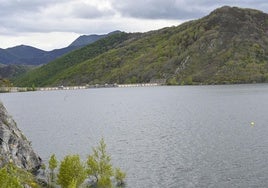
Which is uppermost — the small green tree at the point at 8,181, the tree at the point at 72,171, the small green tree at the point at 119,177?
the small green tree at the point at 8,181

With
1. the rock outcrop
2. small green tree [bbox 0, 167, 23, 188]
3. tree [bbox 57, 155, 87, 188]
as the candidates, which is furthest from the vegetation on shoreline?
small green tree [bbox 0, 167, 23, 188]

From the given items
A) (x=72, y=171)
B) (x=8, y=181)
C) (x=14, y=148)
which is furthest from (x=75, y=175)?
(x=8, y=181)

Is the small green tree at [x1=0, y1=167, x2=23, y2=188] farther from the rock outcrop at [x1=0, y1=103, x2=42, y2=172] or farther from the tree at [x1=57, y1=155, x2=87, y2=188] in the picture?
the rock outcrop at [x1=0, y1=103, x2=42, y2=172]

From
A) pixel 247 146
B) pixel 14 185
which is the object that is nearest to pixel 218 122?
pixel 247 146

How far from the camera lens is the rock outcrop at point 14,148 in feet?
219

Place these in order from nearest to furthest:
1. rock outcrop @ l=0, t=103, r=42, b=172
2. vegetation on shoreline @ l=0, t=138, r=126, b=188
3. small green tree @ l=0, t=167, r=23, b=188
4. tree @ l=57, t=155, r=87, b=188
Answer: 1. small green tree @ l=0, t=167, r=23, b=188
2. vegetation on shoreline @ l=0, t=138, r=126, b=188
3. tree @ l=57, t=155, r=87, b=188
4. rock outcrop @ l=0, t=103, r=42, b=172

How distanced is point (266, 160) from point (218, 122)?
59.0 m

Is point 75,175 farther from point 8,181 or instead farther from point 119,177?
point 8,181

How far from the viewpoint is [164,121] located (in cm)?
14825

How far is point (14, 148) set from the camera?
70.4 meters

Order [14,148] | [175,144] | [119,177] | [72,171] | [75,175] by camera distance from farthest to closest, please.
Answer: [175,144] → [14,148] → [119,177] → [72,171] → [75,175]

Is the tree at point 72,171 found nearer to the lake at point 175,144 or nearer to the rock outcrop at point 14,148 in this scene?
the rock outcrop at point 14,148

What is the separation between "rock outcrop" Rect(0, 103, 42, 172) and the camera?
219 feet

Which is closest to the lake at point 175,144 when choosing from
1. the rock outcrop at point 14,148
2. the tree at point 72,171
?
the tree at point 72,171
